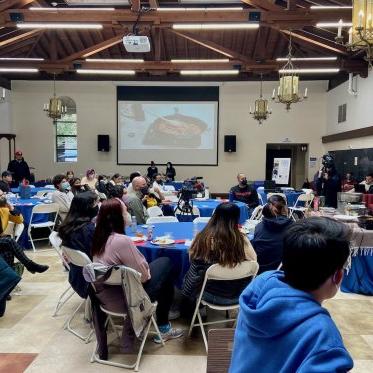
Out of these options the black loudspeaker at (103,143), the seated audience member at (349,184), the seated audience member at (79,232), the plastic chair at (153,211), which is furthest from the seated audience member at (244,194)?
the black loudspeaker at (103,143)

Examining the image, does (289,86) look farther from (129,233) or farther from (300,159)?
(300,159)

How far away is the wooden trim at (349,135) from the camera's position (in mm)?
10445

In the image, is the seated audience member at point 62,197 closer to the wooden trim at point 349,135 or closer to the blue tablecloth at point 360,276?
the blue tablecloth at point 360,276

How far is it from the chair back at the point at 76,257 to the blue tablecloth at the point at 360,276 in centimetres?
318

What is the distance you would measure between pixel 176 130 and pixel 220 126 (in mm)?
1739

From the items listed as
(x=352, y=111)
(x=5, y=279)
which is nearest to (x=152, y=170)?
(x=352, y=111)

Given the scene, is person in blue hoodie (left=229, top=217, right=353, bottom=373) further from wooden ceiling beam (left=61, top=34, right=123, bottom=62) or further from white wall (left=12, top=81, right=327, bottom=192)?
white wall (left=12, top=81, right=327, bottom=192)

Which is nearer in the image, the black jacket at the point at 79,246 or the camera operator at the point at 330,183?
the black jacket at the point at 79,246

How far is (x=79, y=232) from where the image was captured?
11.4ft

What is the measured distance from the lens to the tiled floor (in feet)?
9.66

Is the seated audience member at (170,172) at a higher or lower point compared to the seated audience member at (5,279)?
higher

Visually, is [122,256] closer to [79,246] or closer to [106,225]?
[106,225]

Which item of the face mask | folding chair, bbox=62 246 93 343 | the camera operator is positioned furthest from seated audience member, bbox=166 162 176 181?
folding chair, bbox=62 246 93 343

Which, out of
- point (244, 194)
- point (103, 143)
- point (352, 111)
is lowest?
point (244, 194)
